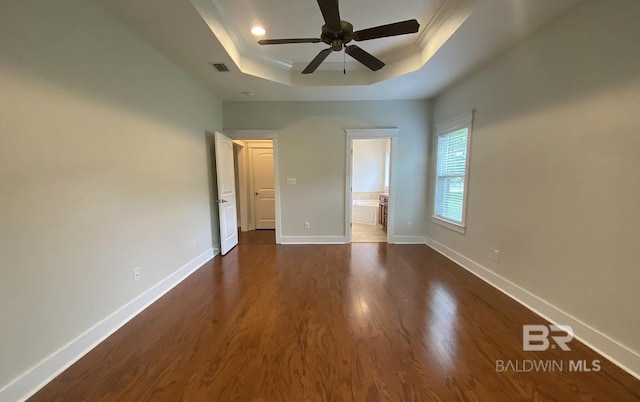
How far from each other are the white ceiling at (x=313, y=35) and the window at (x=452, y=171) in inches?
25.8

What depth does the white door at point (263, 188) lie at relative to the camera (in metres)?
5.86

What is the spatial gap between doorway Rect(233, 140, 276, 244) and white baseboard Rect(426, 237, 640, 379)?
14.1 ft

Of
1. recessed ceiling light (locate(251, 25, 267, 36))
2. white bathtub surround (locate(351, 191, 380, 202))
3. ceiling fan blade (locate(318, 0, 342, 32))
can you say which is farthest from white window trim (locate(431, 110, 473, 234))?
Result: white bathtub surround (locate(351, 191, 380, 202))

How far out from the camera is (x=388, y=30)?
1.92 m

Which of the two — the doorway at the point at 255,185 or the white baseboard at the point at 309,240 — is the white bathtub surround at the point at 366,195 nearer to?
the doorway at the point at 255,185

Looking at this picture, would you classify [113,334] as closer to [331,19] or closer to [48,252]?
[48,252]

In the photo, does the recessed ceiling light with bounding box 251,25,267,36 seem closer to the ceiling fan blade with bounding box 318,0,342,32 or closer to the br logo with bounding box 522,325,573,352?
the ceiling fan blade with bounding box 318,0,342,32

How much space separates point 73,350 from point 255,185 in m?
4.53

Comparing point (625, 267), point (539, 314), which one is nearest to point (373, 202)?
point (539, 314)

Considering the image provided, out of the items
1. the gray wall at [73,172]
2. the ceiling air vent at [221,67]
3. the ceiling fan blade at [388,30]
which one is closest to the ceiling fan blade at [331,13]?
the ceiling fan blade at [388,30]

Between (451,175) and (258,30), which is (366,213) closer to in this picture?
Answer: (451,175)

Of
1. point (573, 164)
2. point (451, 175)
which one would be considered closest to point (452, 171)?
point (451, 175)

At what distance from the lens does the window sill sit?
3.38 m

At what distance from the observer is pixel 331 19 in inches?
69.2
